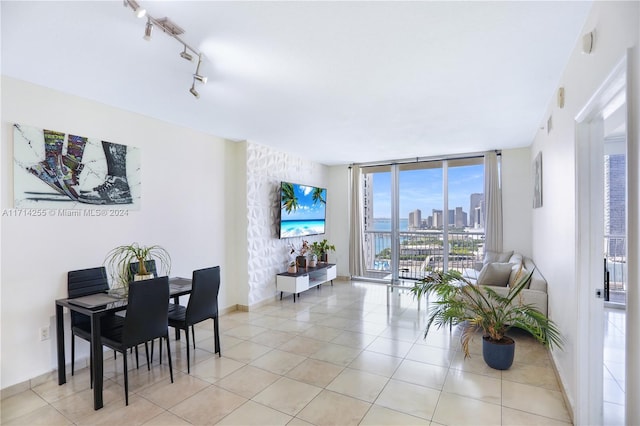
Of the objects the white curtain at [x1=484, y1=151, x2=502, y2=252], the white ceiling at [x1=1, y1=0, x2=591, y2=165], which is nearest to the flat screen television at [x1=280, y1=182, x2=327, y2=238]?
the white ceiling at [x1=1, y1=0, x2=591, y2=165]

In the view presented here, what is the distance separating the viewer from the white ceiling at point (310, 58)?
6.13ft

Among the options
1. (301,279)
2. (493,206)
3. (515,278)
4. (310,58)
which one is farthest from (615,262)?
(310,58)

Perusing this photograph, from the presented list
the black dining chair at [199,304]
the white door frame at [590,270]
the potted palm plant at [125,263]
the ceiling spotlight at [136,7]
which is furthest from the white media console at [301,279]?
the ceiling spotlight at [136,7]

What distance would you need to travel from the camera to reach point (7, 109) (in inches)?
104

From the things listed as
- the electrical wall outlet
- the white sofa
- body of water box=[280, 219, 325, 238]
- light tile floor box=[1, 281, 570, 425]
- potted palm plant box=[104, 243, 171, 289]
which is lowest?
light tile floor box=[1, 281, 570, 425]

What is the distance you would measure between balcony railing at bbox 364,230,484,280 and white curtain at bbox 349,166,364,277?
237 mm

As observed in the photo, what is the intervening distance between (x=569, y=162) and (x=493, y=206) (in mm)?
3554

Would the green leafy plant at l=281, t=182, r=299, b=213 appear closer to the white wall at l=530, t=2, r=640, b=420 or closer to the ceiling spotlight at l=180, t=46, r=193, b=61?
the ceiling spotlight at l=180, t=46, r=193, b=61

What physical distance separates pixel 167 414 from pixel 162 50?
256cm

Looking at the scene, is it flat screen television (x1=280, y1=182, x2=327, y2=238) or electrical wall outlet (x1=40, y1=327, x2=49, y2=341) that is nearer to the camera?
electrical wall outlet (x1=40, y1=327, x2=49, y2=341)

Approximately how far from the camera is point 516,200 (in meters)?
5.53

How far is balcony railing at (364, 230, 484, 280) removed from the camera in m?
6.09

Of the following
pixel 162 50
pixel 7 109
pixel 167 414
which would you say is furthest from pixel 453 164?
pixel 7 109

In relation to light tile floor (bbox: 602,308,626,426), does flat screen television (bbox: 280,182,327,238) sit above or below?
above
